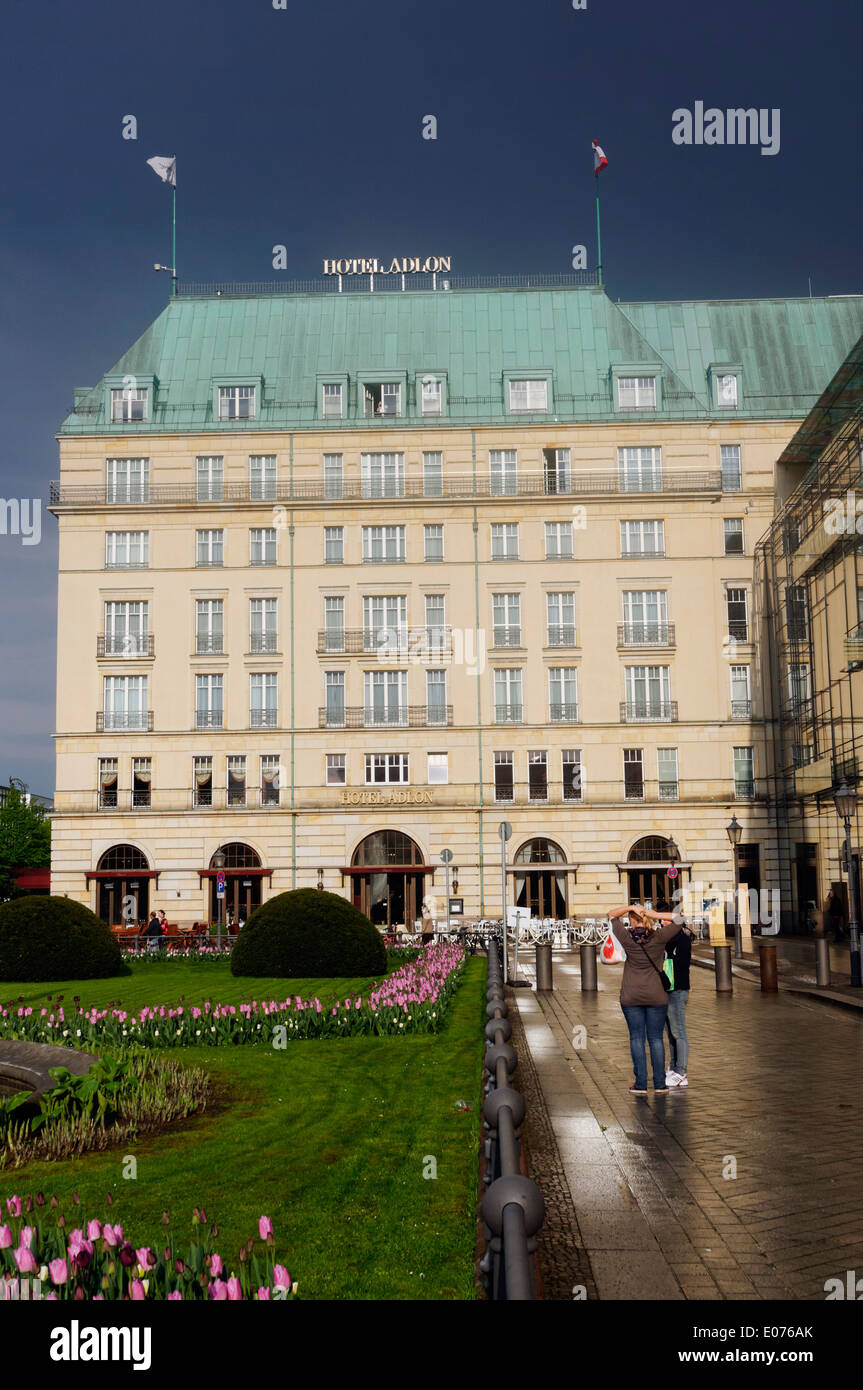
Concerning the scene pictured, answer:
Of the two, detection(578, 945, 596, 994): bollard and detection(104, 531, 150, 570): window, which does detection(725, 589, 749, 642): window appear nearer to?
detection(104, 531, 150, 570): window

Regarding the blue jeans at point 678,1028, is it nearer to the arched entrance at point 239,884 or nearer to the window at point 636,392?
the arched entrance at point 239,884

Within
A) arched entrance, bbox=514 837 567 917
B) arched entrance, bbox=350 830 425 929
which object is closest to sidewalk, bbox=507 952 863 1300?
arched entrance, bbox=514 837 567 917

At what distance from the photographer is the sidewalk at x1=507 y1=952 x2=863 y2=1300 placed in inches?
295

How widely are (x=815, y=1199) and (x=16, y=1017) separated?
1293 centimetres

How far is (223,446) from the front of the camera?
195ft

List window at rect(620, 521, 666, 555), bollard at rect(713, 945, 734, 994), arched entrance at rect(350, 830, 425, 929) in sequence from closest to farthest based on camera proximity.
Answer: bollard at rect(713, 945, 734, 994), arched entrance at rect(350, 830, 425, 929), window at rect(620, 521, 666, 555)

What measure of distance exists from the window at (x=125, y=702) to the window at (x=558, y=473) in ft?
67.2

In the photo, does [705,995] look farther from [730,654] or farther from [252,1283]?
[730,654]

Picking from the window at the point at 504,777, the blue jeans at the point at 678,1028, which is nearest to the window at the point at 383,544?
the window at the point at 504,777

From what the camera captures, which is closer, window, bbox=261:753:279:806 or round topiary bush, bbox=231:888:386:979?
round topiary bush, bbox=231:888:386:979

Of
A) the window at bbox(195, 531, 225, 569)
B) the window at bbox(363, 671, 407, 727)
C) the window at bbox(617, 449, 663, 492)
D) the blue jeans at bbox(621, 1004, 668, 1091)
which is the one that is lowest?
the blue jeans at bbox(621, 1004, 668, 1091)

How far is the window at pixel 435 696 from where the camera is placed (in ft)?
189

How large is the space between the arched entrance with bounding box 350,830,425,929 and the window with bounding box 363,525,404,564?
1244cm
